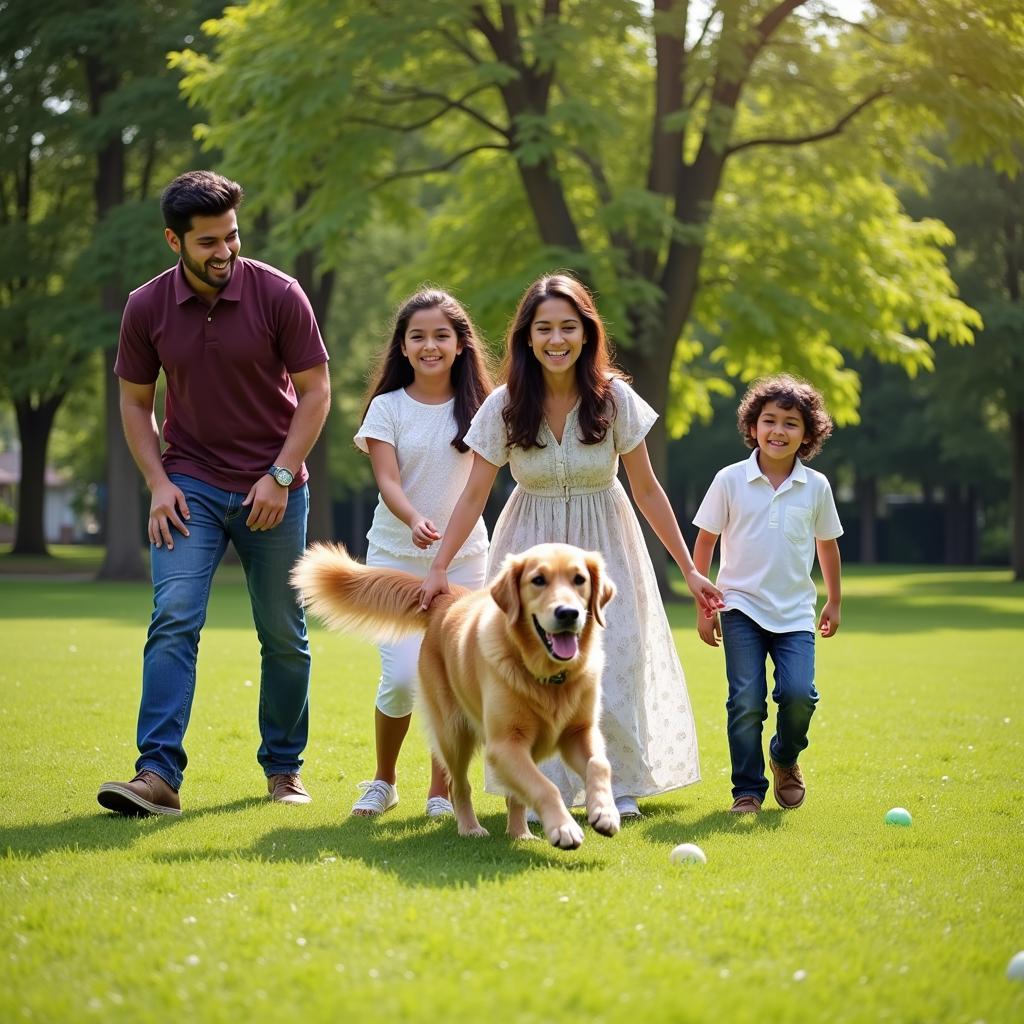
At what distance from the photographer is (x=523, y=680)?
5254 mm

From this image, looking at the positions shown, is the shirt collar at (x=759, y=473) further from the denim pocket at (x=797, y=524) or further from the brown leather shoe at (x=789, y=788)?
the brown leather shoe at (x=789, y=788)

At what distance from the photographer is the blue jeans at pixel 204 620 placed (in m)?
5.94

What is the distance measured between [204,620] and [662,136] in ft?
57.1

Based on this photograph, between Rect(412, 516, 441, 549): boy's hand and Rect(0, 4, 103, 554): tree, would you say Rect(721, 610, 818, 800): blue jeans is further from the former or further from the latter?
Rect(0, 4, 103, 554): tree

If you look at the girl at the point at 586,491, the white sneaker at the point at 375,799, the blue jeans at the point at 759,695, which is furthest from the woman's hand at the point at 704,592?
the white sneaker at the point at 375,799

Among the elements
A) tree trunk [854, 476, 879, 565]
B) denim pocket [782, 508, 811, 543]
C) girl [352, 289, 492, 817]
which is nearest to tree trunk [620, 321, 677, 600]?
denim pocket [782, 508, 811, 543]

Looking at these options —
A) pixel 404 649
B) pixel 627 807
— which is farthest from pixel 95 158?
pixel 627 807

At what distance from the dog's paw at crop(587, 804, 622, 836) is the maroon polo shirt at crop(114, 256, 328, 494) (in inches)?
92.7

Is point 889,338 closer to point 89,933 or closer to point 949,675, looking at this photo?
point 949,675

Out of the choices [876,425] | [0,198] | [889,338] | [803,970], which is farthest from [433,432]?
[876,425]

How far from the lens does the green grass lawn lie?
134 inches

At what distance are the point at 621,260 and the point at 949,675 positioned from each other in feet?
31.1

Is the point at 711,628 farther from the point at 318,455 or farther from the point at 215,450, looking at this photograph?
the point at 318,455

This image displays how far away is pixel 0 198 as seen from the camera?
34156mm
